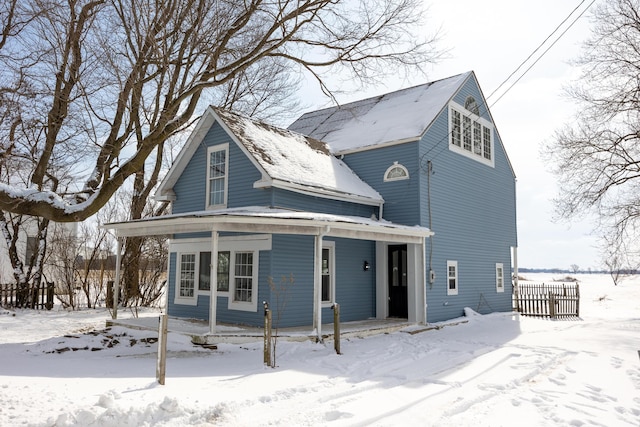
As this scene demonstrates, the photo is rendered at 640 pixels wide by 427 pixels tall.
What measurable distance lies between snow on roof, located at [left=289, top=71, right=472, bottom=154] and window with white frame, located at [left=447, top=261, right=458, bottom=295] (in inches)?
176

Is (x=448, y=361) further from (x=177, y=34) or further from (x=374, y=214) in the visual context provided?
(x=177, y=34)

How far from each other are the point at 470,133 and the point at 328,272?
823 centimetres

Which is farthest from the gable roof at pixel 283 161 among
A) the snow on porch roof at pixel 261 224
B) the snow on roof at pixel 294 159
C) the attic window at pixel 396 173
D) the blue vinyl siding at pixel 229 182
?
the snow on porch roof at pixel 261 224

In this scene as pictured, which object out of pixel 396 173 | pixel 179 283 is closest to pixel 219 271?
pixel 179 283

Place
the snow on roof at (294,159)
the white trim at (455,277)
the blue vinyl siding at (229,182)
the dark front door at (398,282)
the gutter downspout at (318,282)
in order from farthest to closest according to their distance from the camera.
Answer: the white trim at (455,277)
the dark front door at (398,282)
the blue vinyl siding at (229,182)
the snow on roof at (294,159)
the gutter downspout at (318,282)

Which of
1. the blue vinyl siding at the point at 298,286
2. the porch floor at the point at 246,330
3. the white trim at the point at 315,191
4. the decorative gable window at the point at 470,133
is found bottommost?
the porch floor at the point at 246,330

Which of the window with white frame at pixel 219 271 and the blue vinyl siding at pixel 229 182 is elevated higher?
the blue vinyl siding at pixel 229 182

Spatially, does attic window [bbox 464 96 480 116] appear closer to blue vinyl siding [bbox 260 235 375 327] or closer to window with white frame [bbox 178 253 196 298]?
blue vinyl siding [bbox 260 235 375 327]

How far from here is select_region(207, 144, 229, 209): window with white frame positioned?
1375 centimetres

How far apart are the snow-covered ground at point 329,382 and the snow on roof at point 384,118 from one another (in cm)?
672

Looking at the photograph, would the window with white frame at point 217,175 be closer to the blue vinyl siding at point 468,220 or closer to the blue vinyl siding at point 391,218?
the blue vinyl siding at point 391,218

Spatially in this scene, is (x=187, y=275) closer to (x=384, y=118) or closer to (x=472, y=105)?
(x=384, y=118)

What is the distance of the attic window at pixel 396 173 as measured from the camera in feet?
49.0

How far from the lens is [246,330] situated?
11234 mm
